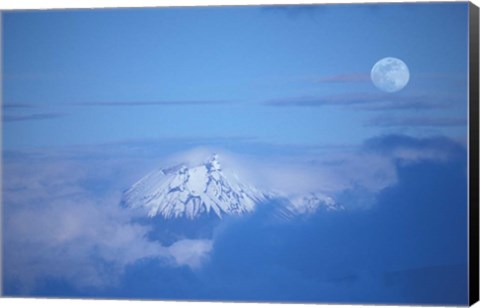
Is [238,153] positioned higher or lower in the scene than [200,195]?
higher

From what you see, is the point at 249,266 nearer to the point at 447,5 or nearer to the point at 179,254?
the point at 179,254

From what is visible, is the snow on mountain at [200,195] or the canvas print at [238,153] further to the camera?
the snow on mountain at [200,195]

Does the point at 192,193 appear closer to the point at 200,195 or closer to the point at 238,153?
the point at 200,195

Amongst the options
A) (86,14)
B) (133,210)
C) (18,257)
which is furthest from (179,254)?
(86,14)

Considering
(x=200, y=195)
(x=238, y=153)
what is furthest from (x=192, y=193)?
(x=238, y=153)
